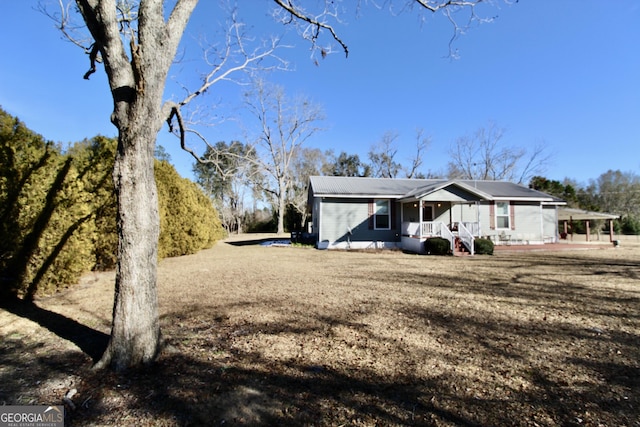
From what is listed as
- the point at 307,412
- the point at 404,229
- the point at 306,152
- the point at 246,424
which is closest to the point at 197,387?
the point at 246,424

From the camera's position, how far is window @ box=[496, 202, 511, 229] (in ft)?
59.8

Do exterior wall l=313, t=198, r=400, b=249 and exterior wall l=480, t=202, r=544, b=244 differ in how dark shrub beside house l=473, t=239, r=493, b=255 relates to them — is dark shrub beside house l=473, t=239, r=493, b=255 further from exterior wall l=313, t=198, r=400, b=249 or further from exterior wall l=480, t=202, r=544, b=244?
exterior wall l=313, t=198, r=400, b=249

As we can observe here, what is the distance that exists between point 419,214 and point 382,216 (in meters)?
2.01

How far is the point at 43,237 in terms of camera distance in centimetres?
589

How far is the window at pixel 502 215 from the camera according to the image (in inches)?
718

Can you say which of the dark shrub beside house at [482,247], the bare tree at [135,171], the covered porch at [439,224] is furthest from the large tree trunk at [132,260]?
the dark shrub beside house at [482,247]

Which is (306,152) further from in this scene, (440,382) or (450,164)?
(440,382)

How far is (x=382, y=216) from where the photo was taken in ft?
56.6

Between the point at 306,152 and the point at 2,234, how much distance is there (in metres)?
36.2

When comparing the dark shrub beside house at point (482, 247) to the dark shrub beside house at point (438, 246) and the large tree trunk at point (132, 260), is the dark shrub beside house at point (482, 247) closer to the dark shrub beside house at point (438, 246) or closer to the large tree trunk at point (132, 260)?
the dark shrub beside house at point (438, 246)

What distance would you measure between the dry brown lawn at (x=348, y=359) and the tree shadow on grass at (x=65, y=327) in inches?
1.1

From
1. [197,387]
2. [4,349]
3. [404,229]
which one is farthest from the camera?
[404,229]

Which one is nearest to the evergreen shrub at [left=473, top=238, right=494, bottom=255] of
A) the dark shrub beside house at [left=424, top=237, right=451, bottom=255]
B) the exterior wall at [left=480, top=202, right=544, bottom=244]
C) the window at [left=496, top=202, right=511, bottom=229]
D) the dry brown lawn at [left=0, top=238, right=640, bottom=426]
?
the dark shrub beside house at [left=424, top=237, right=451, bottom=255]

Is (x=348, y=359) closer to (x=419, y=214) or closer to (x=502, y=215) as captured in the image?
(x=419, y=214)
